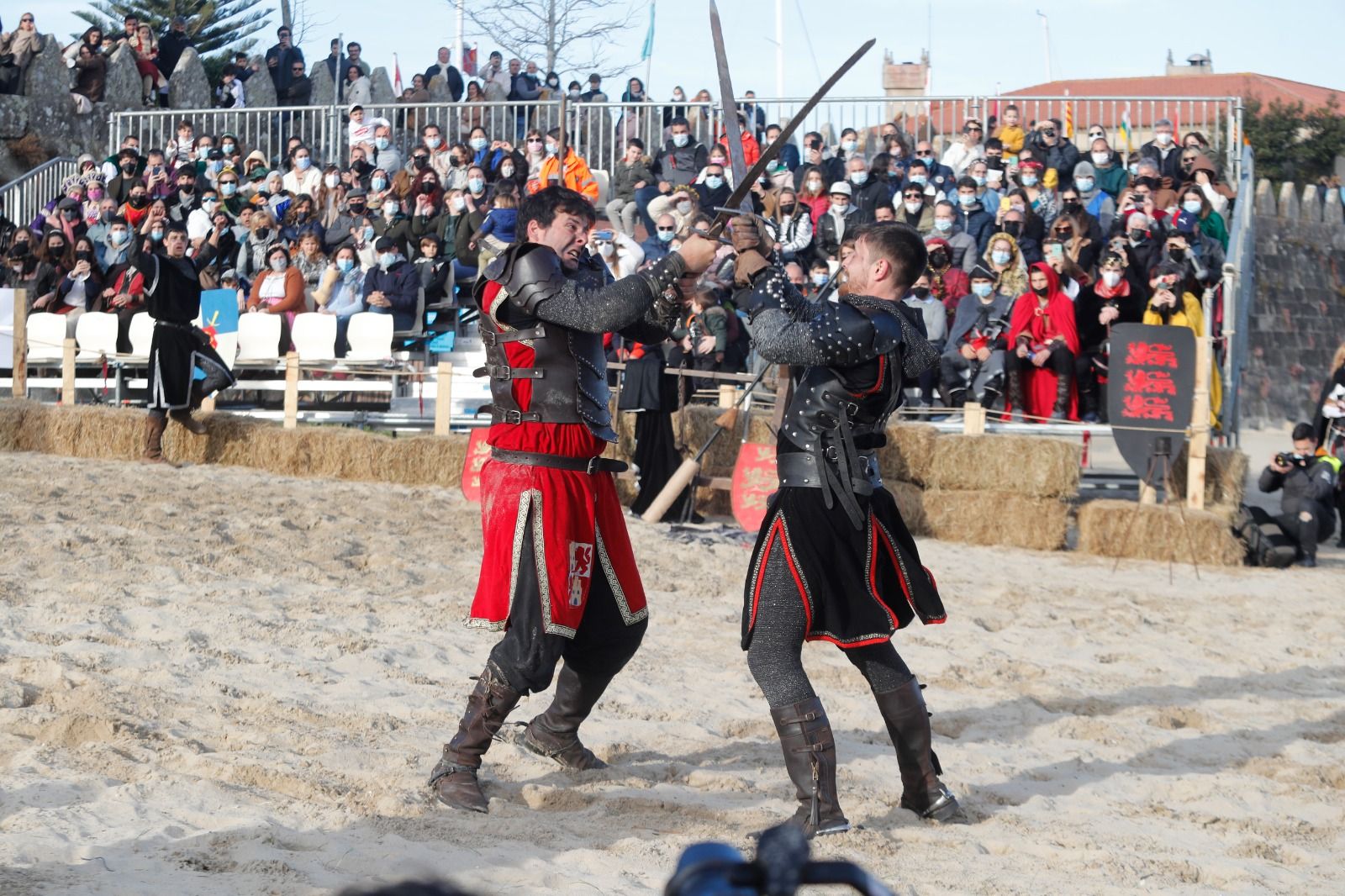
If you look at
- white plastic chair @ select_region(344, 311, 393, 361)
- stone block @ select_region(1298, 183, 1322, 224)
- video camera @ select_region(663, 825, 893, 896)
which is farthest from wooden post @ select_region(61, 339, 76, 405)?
stone block @ select_region(1298, 183, 1322, 224)

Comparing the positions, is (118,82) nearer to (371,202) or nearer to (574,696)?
(371,202)

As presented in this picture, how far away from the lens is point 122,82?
65.0ft

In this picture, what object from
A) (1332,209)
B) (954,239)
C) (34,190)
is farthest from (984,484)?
(1332,209)

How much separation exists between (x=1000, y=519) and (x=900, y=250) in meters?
6.25

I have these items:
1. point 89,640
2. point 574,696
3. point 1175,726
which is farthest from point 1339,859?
point 89,640

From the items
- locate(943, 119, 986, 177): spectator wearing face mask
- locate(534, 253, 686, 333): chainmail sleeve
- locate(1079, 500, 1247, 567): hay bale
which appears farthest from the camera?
locate(943, 119, 986, 177): spectator wearing face mask

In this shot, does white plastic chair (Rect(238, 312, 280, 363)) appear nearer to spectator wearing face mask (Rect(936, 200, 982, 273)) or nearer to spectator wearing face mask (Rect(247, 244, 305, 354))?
spectator wearing face mask (Rect(247, 244, 305, 354))

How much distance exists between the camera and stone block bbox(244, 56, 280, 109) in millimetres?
18719

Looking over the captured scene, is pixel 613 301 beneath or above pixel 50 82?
beneath

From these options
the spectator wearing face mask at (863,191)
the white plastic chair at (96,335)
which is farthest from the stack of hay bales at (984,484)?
the white plastic chair at (96,335)

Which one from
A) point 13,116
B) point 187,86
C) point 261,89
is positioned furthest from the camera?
point 187,86

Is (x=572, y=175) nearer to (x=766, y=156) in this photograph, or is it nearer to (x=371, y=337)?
(x=371, y=337)

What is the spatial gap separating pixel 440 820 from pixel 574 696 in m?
0.67

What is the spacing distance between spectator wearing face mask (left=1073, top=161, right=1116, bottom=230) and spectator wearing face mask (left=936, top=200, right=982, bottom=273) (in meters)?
1.11
